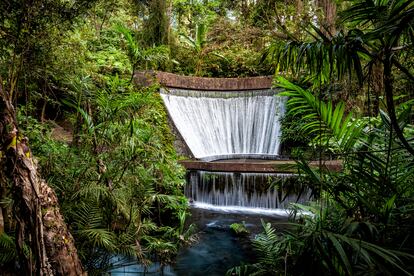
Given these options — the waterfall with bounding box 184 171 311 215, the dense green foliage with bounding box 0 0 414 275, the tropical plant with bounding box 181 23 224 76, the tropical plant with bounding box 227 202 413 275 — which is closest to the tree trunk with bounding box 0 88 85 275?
the dense green foliage with bounding box 0 0 414 275

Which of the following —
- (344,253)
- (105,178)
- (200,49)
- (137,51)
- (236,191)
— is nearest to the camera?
(344,253)

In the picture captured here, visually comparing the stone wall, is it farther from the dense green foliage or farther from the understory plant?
the understory plant

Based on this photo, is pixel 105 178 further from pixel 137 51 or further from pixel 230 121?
pixel 230 121

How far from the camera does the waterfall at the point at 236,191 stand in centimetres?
653

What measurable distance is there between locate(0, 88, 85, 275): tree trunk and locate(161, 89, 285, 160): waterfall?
6.65m

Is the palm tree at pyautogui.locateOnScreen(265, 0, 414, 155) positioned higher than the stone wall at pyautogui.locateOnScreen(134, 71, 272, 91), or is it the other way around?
the stone wall at pyautogui.locateOnScreen(134, 71, 272, 91)

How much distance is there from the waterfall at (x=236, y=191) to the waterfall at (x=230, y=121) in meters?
1.91

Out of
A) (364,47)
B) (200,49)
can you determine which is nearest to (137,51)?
(364,47)

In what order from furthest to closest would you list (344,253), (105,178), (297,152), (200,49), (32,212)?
(200,49), (297,152), (105,178), (32,212), (344,253)

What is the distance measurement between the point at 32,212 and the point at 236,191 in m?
5.20

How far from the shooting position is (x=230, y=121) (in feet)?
32.5

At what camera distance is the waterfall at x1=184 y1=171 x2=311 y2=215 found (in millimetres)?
6531

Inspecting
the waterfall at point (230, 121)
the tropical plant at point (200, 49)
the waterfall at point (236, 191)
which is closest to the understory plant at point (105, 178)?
the waterfall at point (236, 191)

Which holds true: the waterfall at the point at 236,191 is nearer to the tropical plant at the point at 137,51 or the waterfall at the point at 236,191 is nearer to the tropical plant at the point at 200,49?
the tropical plant at the point at 137,51
